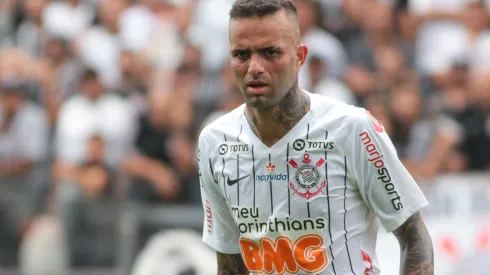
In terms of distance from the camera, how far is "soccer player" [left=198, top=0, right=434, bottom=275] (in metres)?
4.14

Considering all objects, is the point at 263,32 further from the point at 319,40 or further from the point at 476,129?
the point at 319,40

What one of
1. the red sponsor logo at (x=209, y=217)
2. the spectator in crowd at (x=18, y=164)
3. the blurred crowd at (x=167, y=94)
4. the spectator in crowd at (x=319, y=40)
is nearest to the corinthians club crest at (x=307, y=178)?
the red sponsor logo at (x=209, y=217)

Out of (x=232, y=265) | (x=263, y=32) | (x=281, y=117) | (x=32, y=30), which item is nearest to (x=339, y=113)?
(x=281, y=117)

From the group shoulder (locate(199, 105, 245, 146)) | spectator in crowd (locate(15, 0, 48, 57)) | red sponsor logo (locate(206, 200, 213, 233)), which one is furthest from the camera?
spectator in crowd (locate(15, 0, 48, 57))

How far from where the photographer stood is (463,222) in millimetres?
8750

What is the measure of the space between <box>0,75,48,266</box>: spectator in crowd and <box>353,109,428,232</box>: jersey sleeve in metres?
7.62

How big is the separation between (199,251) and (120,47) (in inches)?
148

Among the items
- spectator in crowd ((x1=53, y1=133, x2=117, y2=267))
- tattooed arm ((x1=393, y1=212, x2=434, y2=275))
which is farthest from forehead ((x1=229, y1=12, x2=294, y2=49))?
spectator in crowd ((x1=53, y1=133, x2=117, y2=267))

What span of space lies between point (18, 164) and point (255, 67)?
7927 millimetres

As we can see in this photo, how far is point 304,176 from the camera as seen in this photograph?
421cm

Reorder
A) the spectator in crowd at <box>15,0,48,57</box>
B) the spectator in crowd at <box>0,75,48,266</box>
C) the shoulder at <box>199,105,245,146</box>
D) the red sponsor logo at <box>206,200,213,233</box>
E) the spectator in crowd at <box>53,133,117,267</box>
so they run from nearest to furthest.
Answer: the shoulder at <box>199,105,245,146</box>
the red sponsor logo at <box>206,200,213,233</box>
the spectator in crowd at <box>53,133,117,267</box>
the spectator in crowd at <box>0,75,48,266</box>
the spectator in crowd at <box>15,0,48,57</box>

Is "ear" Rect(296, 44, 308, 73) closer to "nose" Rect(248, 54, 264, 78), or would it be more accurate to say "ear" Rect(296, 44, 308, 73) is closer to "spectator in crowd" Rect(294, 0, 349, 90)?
"nose" Rect(248, 54, 264, 78)

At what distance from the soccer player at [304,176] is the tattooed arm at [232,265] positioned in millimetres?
354

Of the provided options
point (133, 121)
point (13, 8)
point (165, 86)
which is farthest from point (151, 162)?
point (13, 8)
